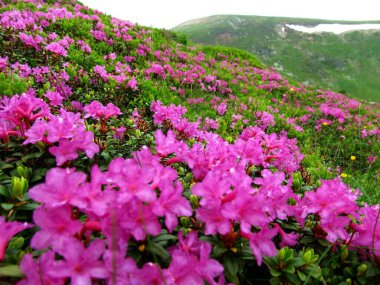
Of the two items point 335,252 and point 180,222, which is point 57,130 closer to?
point 180,222

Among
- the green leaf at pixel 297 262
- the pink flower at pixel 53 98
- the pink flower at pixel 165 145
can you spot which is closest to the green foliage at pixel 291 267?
the green leaf at pixel 297 262

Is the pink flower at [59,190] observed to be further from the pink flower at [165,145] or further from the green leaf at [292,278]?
the green leaf at [292,278]

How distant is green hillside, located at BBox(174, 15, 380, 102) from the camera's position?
57.2 m

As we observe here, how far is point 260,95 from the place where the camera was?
10.5 metres

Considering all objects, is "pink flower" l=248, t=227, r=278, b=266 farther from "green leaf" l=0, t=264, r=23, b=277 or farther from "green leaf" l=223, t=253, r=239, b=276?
"green leaf" l=0, t=264, r=23, b=277

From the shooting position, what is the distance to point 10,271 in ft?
3.83

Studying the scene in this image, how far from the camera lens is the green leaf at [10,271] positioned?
45.3 inches

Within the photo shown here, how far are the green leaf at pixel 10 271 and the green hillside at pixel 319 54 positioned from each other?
53271mm

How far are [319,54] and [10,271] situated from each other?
7553 centimetres

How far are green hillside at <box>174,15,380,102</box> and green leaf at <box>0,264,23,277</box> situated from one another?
175ft

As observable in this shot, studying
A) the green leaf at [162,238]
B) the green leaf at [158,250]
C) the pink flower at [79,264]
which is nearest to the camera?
the pink flower at [79,264]

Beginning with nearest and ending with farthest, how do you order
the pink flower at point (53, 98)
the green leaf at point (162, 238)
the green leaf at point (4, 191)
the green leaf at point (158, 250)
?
the green leaf at point (158, 250), the green leaf at point (162, 238), the green leaf at point (4, 191), the pink flower at point (53, 98)

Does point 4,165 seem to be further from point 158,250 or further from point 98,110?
point 158,250

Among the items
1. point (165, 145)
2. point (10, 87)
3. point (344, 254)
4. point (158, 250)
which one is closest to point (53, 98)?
point (10, 87)
